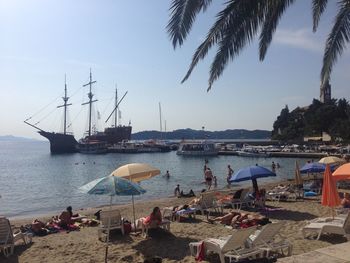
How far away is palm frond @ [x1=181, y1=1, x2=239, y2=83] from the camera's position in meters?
7.85

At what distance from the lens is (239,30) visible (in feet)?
26.2

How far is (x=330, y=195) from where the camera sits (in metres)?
11.1

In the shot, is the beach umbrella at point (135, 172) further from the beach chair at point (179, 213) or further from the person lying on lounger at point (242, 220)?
the person lying on lounger at point (242, 220)

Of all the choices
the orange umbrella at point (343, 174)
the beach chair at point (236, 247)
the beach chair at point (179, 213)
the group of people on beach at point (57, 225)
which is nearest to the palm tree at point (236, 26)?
the beach chair at point (236, 247)

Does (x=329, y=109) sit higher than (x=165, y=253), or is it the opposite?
(x=329, y=109)

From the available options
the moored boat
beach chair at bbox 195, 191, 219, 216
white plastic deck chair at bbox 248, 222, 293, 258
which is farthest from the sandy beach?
the moored boat

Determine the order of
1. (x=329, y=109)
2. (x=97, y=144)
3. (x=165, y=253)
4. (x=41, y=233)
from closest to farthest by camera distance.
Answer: (x=165, y=253), (x=41, y=233), (x=329, y=109), (x=97, y=144)

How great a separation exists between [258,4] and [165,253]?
573 cm

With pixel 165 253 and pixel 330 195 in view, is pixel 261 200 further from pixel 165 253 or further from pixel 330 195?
pixel 165 253

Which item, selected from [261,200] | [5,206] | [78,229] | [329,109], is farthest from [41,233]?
[329,109]

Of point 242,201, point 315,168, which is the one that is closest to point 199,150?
point 315,168

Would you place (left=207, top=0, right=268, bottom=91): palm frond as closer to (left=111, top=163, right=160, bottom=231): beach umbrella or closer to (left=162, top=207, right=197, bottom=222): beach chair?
(left=111, top=163, right=160, bottom=231): beach umbrella

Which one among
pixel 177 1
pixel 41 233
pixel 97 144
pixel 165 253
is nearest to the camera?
pixel 177 1

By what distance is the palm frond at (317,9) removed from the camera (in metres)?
8.81
